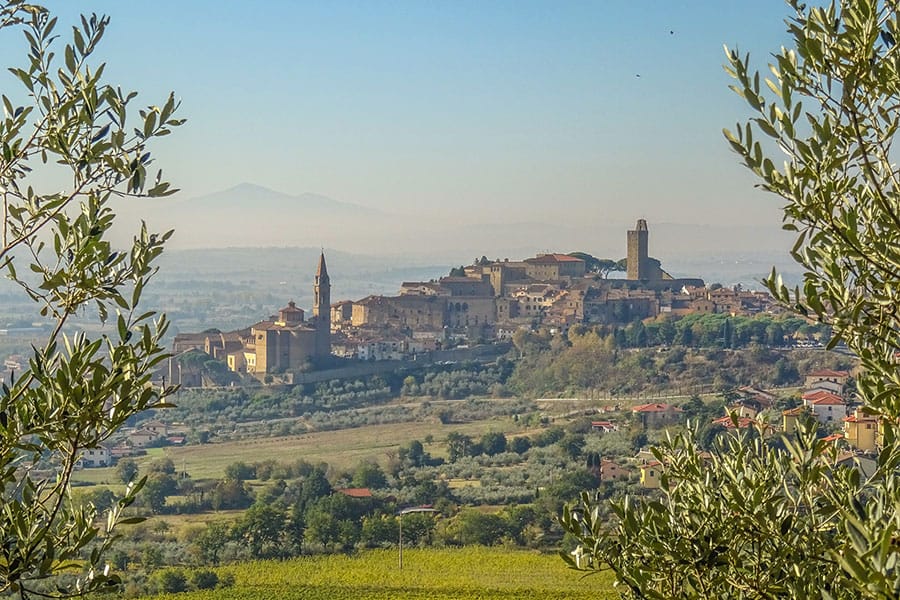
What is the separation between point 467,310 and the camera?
52.8 metres

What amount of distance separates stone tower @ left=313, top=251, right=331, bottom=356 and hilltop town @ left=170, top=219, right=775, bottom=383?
4 cm

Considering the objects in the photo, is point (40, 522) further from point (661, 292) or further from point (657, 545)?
point (661, 292)

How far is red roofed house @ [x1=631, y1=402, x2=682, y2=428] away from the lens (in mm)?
31531

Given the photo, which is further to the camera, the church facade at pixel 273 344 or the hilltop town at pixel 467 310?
the hilltop town at pixel 467 310

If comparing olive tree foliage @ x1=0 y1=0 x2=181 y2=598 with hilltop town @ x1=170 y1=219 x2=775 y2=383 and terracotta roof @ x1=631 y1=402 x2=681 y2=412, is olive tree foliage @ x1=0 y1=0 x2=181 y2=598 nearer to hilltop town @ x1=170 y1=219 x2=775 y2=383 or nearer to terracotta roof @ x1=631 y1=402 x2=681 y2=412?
terracotta roof @ x1=631 y1=402 x2=681 y2=412

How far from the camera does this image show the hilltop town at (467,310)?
44.9 metres

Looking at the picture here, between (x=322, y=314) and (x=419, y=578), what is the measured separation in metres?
29.9

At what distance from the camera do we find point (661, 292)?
5338cm

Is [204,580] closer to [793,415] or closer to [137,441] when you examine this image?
[793,415]

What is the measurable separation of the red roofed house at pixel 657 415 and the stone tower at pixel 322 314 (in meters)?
16.3

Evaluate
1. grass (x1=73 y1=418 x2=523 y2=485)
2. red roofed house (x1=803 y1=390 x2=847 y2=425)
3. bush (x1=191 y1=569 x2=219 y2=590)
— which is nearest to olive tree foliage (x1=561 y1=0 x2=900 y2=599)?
bush (x1=191 y1=569 x2=219 y2=590)

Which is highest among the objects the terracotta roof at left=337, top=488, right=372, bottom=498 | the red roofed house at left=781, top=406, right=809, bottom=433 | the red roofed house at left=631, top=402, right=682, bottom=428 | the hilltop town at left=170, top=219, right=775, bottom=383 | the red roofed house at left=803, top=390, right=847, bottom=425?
the red roofed house at left=781, top=406, right=809, bottom=433

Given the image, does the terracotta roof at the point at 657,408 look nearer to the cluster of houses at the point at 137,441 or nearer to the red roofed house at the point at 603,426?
the red roofed house at the point at 603,426

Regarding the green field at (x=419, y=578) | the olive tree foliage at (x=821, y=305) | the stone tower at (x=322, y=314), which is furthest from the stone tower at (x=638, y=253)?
the olive tree foliage at (x=821, y=305)
